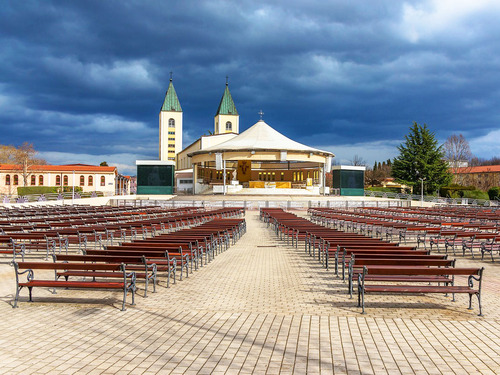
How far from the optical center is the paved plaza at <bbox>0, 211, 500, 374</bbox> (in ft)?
13.9

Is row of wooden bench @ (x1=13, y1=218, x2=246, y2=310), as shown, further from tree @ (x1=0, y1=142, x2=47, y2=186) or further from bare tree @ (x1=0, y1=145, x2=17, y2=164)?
bare tree @ (x1=0, y1=145, x2=17, y2=164)

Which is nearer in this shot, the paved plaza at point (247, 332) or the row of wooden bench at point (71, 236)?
the paved plaza at point (247, 332)

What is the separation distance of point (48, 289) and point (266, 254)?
21.2 ft

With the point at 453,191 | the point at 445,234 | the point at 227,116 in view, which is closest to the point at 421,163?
the point at 453,191

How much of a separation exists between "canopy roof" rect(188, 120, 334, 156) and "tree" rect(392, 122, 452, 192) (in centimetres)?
1850

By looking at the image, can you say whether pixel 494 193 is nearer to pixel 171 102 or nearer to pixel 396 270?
pixel 396 270

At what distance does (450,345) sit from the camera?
4812 mm

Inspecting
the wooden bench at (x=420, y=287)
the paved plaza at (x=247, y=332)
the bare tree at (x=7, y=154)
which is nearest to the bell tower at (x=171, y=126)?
the bare tree at (x=7, y=154)

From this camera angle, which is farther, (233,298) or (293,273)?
(293,273)

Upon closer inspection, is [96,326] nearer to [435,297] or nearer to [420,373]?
[420,373]

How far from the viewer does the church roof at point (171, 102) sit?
10862 cm

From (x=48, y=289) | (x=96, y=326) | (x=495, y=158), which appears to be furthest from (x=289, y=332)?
(x=495, y=158)

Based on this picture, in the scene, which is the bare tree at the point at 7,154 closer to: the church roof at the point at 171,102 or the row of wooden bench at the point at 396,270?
the church roof at the point at 171,102

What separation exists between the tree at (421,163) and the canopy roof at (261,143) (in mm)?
18503
